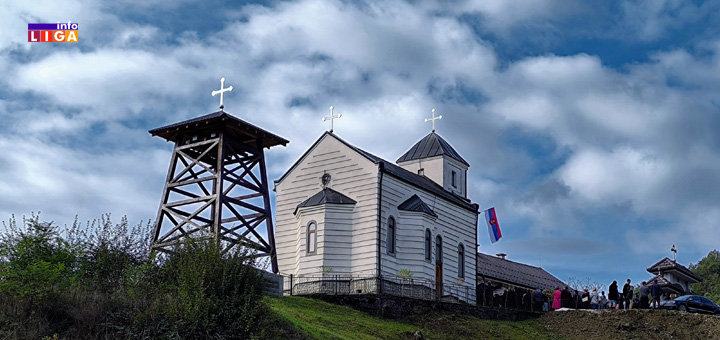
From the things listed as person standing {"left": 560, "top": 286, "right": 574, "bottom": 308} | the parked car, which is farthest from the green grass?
the parked car

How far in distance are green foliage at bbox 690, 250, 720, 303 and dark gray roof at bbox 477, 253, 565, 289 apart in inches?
1105

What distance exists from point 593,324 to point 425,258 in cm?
758

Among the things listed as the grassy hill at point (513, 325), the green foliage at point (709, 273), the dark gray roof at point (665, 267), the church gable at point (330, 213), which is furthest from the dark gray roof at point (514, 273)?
the green foliage at point (709, 273)

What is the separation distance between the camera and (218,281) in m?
22.1

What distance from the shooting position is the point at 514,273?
5831 cm

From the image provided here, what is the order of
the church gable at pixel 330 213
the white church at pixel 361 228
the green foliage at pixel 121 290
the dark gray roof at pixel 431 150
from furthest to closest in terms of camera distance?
the dark gray roof at pixel 431 150 < the church gable at pixel 330 213 < the white church at pixel 361 228 < the green foliage at pixel 121 290

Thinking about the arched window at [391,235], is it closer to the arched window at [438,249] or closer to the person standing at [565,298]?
the arched window at [438,249]

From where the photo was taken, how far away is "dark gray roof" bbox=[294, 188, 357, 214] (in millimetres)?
39125

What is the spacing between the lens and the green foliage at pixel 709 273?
86606 millimetres

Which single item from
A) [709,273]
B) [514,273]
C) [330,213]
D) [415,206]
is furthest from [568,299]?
[709,273]

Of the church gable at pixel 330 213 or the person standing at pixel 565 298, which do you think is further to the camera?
the person standing at pixel 565 298

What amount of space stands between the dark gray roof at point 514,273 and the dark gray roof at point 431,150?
24.0 feet

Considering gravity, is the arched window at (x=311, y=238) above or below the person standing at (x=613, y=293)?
above

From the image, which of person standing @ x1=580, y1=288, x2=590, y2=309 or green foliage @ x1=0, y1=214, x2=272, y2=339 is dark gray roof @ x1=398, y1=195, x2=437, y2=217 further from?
green foliage @ x1=0, y1=214, x2=272, y2=339
